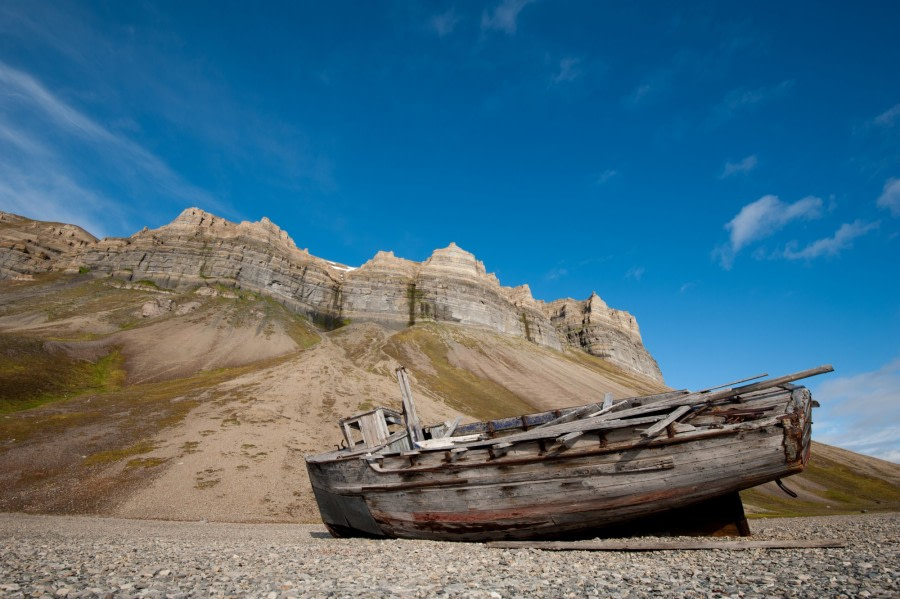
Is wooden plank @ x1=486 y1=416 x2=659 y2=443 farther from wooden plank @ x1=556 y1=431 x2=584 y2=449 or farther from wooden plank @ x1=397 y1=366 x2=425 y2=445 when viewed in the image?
wooden plank @ x1=397 y1=366 x2=425 y2=445

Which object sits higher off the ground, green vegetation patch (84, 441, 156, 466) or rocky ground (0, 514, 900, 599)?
green vegetation patch (84, 441, 156, 466)

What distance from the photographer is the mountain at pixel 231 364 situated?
29828 millimetres

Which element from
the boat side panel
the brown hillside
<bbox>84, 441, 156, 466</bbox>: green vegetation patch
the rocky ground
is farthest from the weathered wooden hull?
<bbox>84, 441, 156, 466</bbox>: green vegetation patch

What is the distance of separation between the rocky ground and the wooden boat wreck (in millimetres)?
1363

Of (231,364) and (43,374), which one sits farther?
(231,364)

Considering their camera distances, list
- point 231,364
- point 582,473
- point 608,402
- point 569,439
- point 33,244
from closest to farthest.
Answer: point 582,473 < point 569,439 < point 608,402 < point 231,364 < point 33,244

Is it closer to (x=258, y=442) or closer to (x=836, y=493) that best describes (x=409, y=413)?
(x=258, y=442)

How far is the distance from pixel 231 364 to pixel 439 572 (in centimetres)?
7463

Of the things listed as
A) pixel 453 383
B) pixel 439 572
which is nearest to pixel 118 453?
pixel 439 572

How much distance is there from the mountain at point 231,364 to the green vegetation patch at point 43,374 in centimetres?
30

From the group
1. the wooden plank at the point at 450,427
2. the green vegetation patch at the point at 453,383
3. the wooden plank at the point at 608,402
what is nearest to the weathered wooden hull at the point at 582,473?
the wooden plank at the point at 608,402

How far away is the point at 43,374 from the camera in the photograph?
55.8m

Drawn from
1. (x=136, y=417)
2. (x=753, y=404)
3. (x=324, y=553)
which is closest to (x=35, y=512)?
(x=136, y=417)

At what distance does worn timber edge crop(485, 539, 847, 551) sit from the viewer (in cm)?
976
